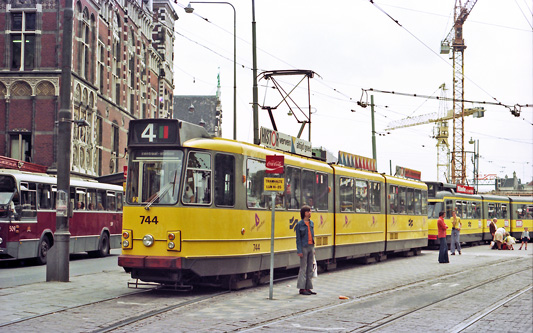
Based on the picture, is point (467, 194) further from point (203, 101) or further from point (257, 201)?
point (203, 101)

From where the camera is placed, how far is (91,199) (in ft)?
84.9

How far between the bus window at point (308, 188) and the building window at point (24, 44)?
980 inches

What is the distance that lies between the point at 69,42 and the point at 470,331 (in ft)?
33.7

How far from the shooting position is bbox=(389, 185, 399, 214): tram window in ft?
78.7

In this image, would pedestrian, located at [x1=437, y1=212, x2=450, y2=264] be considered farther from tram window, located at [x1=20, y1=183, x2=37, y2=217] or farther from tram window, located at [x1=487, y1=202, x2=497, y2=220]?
tram window, located at [x1=487, y1=202, x2=497, y2=220]

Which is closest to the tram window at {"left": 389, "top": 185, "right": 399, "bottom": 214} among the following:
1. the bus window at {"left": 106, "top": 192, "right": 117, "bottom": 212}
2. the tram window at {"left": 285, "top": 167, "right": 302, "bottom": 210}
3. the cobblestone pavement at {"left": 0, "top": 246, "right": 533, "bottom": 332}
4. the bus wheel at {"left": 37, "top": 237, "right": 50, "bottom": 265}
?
the cobblestone pavement at {"left": 0, "top": 246, "right": 533, "bottom": 332}

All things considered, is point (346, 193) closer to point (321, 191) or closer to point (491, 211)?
point (321, 191)

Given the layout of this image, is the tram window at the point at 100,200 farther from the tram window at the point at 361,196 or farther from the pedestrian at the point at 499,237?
the pedestrian at the point at 499,237

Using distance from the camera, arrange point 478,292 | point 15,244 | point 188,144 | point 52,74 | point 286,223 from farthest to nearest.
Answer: point 52,74 < point 15,244 < point 286,223 < point 478,292 < point 188,144

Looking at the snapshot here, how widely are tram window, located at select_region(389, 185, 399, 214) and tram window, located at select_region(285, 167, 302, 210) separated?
25.6 feet

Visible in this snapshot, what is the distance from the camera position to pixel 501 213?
140 feet

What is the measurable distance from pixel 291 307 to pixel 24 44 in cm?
3059

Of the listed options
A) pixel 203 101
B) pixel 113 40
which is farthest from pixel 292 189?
pixel 203 101

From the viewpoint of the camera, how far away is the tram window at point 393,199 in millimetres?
23984
